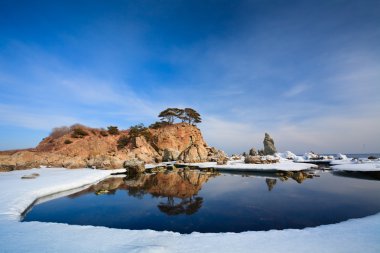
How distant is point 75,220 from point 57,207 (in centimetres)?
350

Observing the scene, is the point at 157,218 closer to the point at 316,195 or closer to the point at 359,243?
the point at 359,243

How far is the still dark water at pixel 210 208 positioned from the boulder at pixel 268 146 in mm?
64023

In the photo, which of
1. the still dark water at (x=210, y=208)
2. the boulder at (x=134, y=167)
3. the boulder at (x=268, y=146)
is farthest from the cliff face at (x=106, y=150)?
the boulder at (x=268, y=146)

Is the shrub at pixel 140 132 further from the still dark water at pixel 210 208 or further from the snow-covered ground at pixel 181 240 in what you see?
Answer: the snow-covered ground at pixel 181 240

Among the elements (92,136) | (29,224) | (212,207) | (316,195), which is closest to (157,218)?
(212,207)

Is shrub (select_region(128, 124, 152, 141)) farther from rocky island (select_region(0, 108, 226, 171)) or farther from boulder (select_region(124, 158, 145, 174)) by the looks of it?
boulder (select_region(124, 158, 145, 174))

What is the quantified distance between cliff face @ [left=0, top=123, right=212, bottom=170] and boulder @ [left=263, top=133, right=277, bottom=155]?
91.6ft

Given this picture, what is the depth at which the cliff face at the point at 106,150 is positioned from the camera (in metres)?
35.9

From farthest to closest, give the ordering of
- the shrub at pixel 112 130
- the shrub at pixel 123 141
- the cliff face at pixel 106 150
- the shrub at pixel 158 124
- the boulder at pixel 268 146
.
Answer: the boulder at pixel 268 146 → the shrub at pixel 158 124 → the shrub at pixel 112 130 → the shrub at pixel 123 141 → the cliff face at pixel 106 150

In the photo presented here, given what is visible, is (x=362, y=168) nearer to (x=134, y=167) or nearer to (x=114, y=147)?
(x=134, y=167)

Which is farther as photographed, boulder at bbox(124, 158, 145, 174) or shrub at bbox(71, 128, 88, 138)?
shrub at bbox(71, 128, 88, 138)

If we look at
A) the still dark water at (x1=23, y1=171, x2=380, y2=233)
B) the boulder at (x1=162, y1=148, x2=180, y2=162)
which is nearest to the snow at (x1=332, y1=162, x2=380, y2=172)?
the still dark water at (x1=23, y1=171, x2=380, y2=233)

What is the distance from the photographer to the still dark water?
34.5ft

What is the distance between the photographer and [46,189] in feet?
55.5
